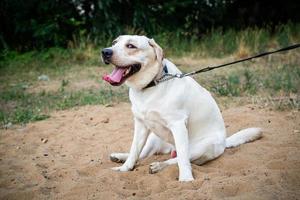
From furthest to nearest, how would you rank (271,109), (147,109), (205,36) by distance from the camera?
(205,36) < (271,109) < (147,109)

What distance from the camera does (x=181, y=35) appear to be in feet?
41.6

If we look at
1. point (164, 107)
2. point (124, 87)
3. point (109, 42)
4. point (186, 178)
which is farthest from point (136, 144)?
point (109, 42)

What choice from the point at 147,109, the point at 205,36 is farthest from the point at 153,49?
the point at 205,36

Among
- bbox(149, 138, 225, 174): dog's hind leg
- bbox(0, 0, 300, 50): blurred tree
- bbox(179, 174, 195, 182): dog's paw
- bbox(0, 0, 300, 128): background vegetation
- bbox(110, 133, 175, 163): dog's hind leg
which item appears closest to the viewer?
bbox(179, 174, 195, 182): dog's paw

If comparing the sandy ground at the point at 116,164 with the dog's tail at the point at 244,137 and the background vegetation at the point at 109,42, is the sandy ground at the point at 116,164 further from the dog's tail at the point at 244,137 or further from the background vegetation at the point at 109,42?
the background vegetation at the point at 109,42

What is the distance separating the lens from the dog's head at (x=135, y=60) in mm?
3756

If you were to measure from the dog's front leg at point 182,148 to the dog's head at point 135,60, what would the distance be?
0.46 m

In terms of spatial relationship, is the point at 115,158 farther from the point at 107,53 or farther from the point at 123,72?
the point at 107,53

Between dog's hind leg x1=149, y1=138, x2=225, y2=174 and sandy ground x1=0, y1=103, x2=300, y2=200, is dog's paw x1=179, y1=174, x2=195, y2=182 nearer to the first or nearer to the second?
sandy ground x1=0, y1=103, x2=300, y2=200

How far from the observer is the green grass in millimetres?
6637

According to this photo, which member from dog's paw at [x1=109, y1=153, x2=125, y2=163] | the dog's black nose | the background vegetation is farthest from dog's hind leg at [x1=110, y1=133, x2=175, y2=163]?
the background vegetation

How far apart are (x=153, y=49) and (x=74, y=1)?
908cm

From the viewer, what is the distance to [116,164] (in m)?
4.34

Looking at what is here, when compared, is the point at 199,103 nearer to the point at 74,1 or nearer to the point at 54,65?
the point at 54,65
